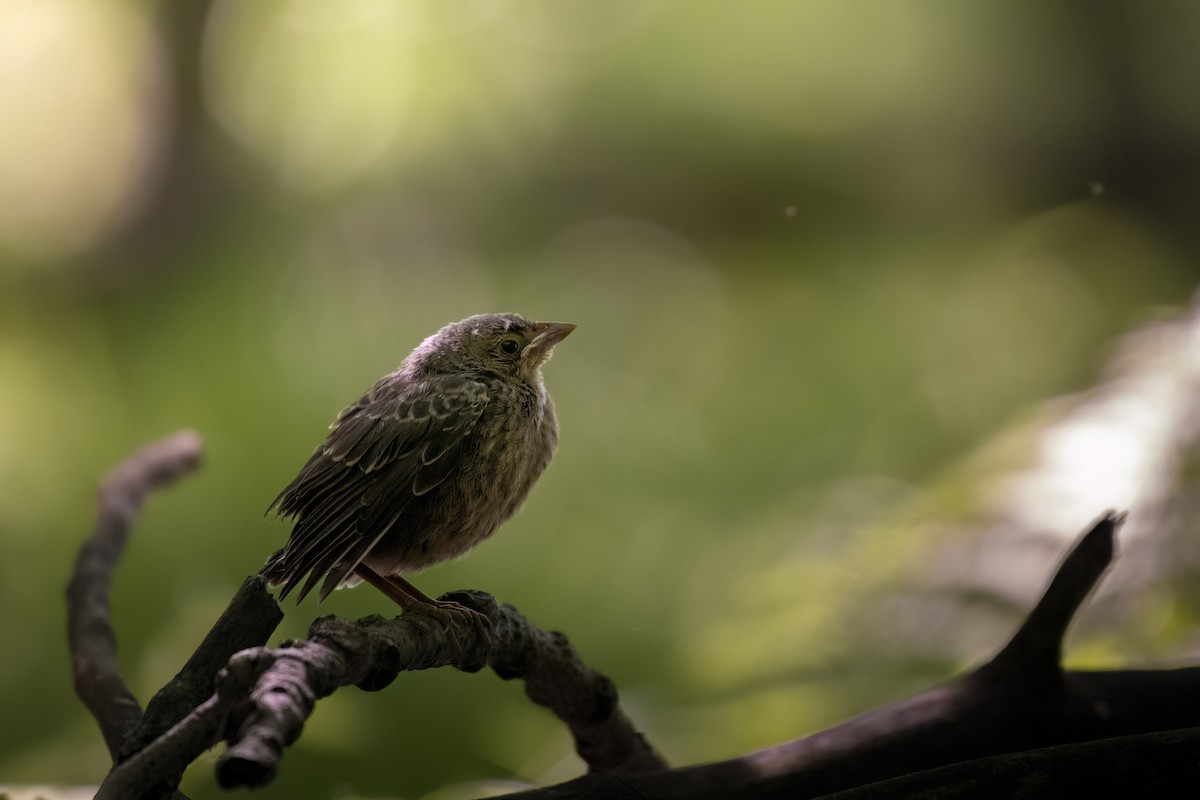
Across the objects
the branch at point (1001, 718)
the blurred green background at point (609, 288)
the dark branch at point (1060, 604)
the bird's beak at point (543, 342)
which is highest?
the blurred green background at point (609, 288)

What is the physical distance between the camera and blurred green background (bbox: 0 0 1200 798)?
2.73m

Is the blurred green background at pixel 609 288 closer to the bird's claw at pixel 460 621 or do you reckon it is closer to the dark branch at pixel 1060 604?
the bird's claw at pixel 460 621

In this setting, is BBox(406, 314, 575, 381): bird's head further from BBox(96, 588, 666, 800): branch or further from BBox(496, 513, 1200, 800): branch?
BBox(496, 513, 1200, 800): branch

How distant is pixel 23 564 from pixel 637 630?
1634mm

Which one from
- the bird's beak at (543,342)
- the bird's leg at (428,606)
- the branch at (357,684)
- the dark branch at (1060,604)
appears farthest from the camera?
the bird's beak at (543,342)

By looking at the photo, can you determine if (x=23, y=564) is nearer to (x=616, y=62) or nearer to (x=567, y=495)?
(x=567, y=495)

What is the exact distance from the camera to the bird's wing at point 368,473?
62.8 inches

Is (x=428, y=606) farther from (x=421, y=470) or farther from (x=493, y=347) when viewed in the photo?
(x=493, y=347)

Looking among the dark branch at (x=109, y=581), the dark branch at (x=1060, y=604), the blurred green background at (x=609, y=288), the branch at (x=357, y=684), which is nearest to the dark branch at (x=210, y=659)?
the branch at (x=357, y=684)

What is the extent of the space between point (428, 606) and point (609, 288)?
5.90ft

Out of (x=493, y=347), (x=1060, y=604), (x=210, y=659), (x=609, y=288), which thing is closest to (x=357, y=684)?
(x=210, y=659)

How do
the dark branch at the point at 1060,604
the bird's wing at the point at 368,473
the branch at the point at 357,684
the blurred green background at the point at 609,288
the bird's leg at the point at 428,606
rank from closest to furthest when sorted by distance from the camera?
the branch at the point at 357,684
the bird's wing at the point at 368,473
the bird's leg at the point at 428,606
the dark branch at the point at 1060,604
the blurred green background at the point at 609,288

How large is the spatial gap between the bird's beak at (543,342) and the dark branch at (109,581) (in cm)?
86

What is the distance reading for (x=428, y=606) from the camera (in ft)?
5.61
